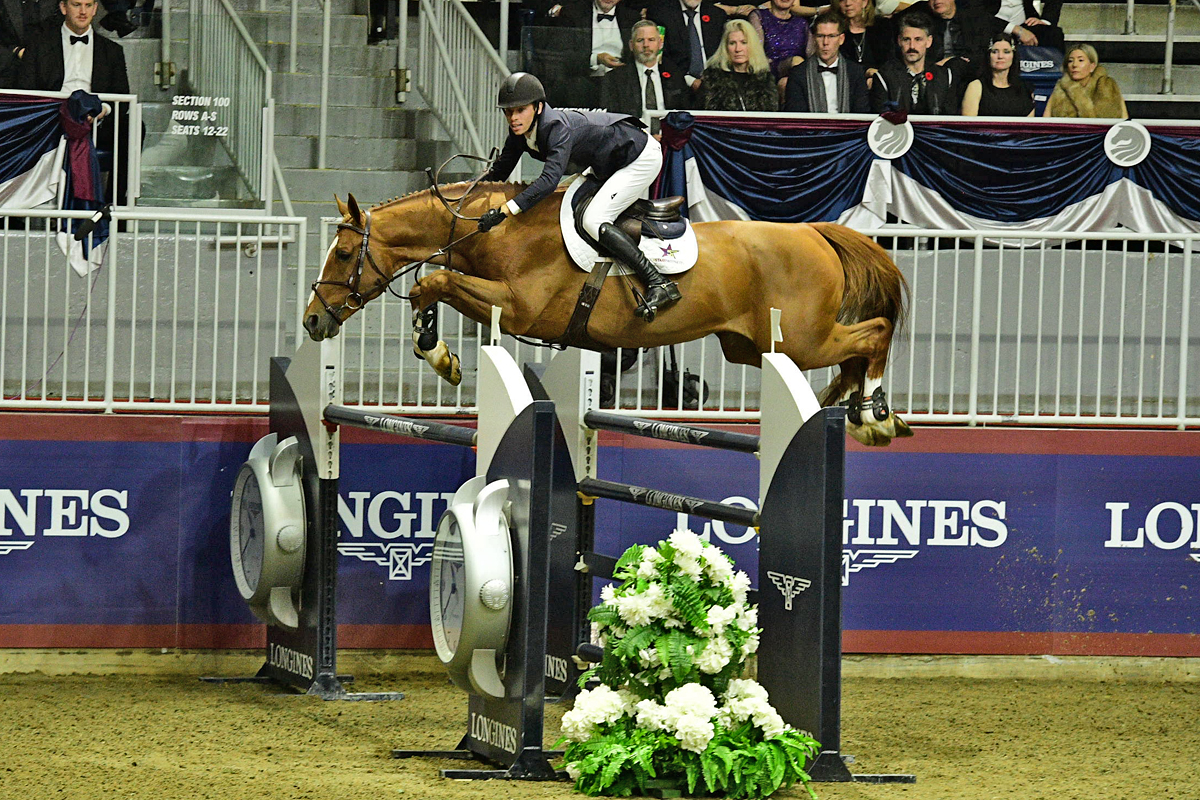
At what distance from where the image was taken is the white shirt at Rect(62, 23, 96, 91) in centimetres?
1037

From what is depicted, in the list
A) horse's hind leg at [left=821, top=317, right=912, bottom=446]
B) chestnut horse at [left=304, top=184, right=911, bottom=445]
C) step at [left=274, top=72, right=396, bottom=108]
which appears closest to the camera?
chestnut horse at [left=304, top=184, right=911, bottom=445]

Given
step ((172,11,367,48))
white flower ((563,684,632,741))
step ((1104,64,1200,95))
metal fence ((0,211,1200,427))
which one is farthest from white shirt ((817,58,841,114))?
white flower ((563,684,632,741))

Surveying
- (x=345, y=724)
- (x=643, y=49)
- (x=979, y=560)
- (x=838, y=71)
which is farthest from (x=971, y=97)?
(x=345, y=724)

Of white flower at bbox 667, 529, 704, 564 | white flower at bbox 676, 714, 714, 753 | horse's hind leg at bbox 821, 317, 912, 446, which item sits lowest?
white flower at bbox 676, 714, 714, 753

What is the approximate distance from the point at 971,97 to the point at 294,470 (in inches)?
259

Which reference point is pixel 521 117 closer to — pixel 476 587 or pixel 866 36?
pixel 476 587

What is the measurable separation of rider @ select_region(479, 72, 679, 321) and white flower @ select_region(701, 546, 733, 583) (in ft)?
6.44

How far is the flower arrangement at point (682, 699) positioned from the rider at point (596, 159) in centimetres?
198

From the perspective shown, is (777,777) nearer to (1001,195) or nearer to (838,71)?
(1001,195)

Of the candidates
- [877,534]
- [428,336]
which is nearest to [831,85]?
[877,534]

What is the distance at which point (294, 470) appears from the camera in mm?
6973

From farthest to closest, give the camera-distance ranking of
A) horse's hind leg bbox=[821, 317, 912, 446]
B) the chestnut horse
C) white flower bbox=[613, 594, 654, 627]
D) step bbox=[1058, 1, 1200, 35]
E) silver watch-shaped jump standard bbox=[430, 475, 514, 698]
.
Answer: step bbox=[1058, 1, 1200, 35] < horse's hind leg bbox=[821, 317, 912, 446] < the chestnut horse < silver watch-shaped jump standard bbox=[430, 475, 514, 698] < white flower bbox=[613, 594, 654, 627]

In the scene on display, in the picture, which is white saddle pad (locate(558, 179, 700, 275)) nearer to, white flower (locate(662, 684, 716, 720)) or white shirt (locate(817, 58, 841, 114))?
white flower (locate(662, 684, 716, 720))

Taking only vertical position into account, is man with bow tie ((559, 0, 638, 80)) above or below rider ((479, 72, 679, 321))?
above
